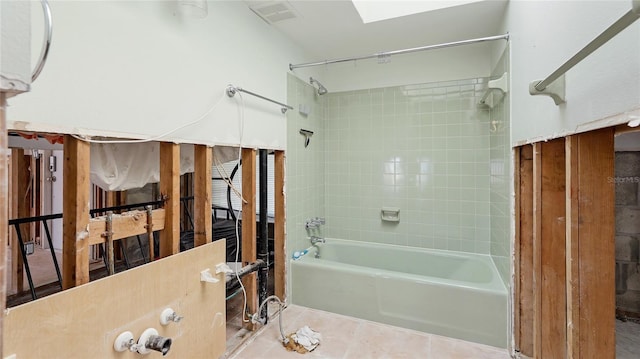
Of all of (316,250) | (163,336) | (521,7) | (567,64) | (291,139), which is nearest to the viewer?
(567,64)

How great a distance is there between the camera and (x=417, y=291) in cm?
244

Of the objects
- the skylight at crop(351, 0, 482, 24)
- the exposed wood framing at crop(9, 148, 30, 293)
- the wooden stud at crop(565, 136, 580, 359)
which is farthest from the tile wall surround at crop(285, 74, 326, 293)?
the exposed wood framing at crop(9, 148, 30, 293)

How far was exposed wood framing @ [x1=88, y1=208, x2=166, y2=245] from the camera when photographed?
4.53 ft

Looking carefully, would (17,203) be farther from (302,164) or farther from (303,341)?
(303,341)

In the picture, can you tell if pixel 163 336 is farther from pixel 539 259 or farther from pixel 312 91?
pixel 312 91

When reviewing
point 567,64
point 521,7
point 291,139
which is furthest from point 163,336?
point 521,7

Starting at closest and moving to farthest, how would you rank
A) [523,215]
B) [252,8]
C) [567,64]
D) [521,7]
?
[567,64]
[521,7]
[523,215]
[252,8]

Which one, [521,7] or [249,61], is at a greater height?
[521,7]

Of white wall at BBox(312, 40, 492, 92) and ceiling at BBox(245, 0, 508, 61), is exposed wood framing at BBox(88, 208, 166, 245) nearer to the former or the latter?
ceiling at BBox(245, 0, 508, 61)

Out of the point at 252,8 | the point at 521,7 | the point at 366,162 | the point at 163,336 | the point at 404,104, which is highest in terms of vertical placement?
the point at 252,8

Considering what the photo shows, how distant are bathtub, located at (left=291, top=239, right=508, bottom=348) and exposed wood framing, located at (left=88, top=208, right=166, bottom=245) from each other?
154 cm

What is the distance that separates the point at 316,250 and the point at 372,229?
728 millimetres

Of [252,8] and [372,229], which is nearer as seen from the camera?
[252,8]

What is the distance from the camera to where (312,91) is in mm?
3342
